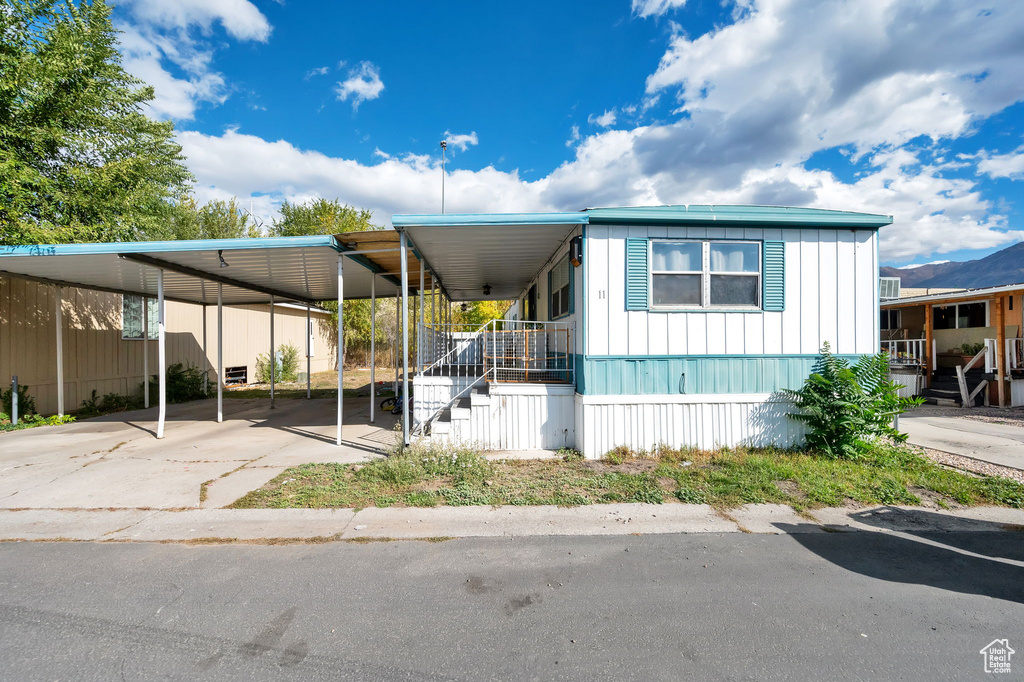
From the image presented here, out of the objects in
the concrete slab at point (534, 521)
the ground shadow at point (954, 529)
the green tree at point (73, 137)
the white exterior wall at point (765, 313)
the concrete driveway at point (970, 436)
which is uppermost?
the green tree at point (73, 137)

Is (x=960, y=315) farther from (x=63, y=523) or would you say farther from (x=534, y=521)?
(x=63, y=523)

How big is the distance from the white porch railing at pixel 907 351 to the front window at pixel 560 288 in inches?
402

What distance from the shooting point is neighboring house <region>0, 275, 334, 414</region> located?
372 inches

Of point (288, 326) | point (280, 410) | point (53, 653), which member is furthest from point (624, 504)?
point (288, 326)

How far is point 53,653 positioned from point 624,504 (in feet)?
14.1

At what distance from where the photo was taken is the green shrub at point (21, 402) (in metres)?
8.96

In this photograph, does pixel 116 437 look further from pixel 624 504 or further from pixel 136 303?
pixel 624 504

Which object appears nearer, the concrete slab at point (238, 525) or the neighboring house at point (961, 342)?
the concrete slab at point (238, 525)

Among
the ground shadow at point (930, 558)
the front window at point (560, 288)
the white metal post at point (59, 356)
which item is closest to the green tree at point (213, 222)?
the white metal post at point (59, 356)

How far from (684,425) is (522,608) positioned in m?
4.23

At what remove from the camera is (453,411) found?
6.62m

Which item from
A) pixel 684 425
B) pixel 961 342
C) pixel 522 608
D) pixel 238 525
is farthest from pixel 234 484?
pixel 961 342

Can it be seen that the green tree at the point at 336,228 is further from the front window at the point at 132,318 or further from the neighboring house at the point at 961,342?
the neighboring house at the point at 961,342

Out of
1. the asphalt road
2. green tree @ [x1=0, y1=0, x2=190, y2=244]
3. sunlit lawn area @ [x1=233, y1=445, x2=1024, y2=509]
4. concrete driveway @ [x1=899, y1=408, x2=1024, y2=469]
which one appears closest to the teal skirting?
sunlit lawn area @ [x1=233, y1=445, x2=1024, y2=509]
